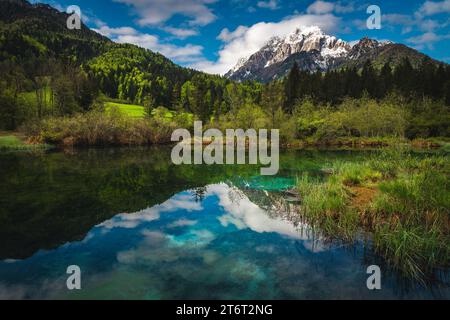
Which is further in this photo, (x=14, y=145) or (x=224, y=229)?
(x=14, y=145)

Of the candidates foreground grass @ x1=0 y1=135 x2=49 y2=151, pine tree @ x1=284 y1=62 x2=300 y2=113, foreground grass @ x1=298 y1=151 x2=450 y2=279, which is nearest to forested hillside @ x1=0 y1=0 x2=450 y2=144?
pine tree @ x1=284 y1=62 x2=300 y2=113

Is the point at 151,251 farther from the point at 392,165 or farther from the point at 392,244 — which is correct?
the point at 392,165

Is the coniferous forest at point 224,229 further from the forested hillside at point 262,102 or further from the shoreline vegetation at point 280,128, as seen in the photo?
the forested hillside at point 262,102

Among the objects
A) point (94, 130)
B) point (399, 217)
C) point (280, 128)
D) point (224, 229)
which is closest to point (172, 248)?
point (224, 229)

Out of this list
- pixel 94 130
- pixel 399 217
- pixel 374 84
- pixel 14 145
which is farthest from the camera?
pixel 374 84

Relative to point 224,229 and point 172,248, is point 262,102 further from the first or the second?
point 172,248

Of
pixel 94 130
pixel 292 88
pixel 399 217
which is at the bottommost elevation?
pixel 399 217

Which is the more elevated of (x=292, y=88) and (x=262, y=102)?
(x=292, y=88)

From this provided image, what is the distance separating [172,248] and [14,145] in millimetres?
38367

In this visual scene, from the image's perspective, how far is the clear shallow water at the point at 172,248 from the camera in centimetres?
617

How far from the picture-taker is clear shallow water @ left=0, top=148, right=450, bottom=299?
6168mm

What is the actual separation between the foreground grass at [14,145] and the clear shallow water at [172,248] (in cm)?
2438

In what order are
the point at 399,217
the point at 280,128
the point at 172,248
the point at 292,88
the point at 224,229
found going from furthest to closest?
the point at 292,88 < the point at 280,128 < the point at 224,229 < the point at 399,217 < the point at 172,248

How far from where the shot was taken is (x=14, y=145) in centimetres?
3738
